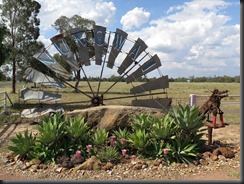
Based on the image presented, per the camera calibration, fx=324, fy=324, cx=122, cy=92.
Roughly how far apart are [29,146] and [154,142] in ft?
9.02

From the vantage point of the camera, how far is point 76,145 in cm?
727

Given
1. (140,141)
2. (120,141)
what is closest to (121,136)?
(120,141)

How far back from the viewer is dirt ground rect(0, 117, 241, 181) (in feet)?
19.4

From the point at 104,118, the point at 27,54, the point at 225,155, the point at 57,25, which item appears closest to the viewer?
the point at 225,155

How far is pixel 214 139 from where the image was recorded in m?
9.12

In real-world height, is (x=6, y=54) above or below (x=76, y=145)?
above

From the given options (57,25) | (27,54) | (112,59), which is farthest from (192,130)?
(57,25)

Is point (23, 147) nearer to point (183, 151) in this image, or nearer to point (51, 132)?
point (51, 132)

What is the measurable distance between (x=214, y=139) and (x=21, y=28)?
25510mm

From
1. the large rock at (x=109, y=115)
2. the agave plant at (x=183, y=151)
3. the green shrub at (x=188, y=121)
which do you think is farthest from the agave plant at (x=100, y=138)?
the green shrub at (x=188, y=121)

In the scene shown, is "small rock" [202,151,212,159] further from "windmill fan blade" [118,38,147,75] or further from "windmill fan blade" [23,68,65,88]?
"windmill fan blade" [23,68,65,88]

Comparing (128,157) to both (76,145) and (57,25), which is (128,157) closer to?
(76,145)

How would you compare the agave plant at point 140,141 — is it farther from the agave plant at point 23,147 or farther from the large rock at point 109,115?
the agave plant at point 23,147

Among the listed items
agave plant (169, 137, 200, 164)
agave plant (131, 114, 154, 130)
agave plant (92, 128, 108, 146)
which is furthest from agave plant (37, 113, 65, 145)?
agave plant (169, 137, 200, 164)
